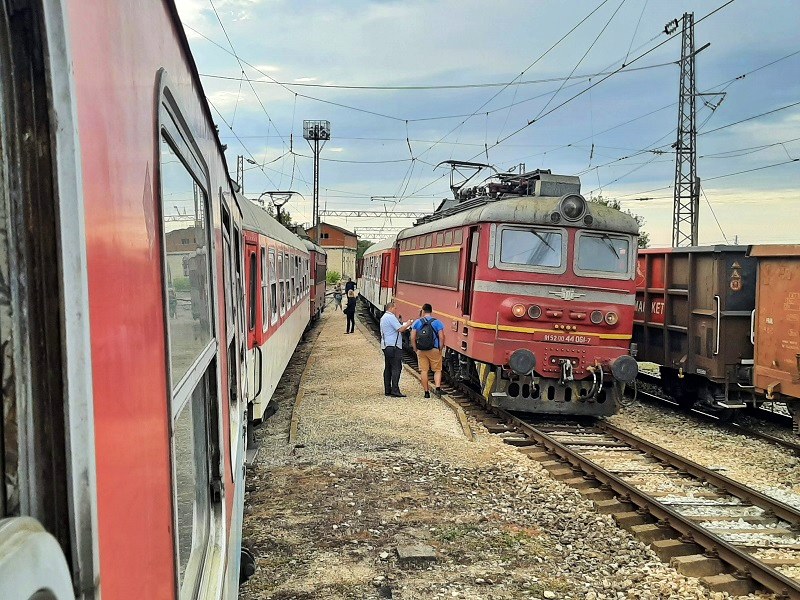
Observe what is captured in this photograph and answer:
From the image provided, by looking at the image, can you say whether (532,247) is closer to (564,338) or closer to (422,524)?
(564,338)

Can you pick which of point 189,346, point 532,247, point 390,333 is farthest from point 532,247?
point 189,346

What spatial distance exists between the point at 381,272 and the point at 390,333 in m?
11.5

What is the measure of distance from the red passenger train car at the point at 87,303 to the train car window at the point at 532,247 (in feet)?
28.0

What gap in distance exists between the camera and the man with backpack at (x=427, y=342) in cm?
1171

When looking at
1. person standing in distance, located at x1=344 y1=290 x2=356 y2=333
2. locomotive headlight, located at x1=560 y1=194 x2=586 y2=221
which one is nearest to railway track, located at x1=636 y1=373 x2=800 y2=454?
locomotive headlight, located at x1=560 y1=194 x2=586 y2=221

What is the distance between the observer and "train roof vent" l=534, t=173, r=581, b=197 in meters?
10.6

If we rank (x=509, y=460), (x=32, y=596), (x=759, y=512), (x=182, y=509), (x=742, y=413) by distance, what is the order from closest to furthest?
1. (x=32, y=596)
2. (x=182, y=509)
3. (x=759, y=512)
4. (x=509, y=460)
5. (x=742, y=413)

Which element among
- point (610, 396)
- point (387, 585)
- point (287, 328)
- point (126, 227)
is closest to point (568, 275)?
point (610, 396)

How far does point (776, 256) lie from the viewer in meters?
8.93

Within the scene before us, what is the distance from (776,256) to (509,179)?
14.0ft

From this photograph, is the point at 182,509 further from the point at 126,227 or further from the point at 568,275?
the point at 568,275

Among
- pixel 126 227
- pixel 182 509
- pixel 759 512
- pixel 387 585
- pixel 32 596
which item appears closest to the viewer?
pixel 32 596

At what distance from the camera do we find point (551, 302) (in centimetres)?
988

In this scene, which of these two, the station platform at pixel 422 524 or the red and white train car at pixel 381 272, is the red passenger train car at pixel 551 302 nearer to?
the station platform at pixel 422 524
